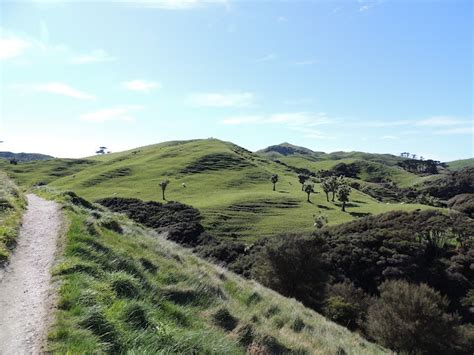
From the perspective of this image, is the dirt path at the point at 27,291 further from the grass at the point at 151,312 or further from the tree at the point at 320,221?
the tree at the point at 320,221

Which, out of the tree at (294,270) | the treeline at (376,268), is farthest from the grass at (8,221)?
the tree at (294,270)

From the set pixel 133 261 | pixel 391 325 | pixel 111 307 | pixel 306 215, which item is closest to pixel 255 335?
pixel 111 307

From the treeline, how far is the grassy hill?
11732mm

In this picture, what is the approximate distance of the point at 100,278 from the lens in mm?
9773

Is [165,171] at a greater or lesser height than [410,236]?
greater

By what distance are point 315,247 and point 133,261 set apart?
1365 inches

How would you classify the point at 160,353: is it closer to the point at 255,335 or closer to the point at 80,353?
the point at 80,353

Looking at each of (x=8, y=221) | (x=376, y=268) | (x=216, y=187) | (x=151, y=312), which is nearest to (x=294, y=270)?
(x=376, y=268)

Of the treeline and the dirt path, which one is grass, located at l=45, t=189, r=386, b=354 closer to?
the dirt path

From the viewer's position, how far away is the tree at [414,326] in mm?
31766

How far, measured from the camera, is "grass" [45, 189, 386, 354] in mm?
7090

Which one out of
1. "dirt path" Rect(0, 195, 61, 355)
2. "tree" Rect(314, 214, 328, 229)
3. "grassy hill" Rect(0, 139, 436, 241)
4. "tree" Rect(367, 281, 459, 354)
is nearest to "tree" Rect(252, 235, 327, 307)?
"tree" Rect(367, 281, 459, 354)

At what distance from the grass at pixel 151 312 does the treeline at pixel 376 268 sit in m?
13.8

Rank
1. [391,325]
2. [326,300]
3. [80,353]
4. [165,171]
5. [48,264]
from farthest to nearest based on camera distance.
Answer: [165,171] < [326,300] < [391,325] < [48,264] < [80,353]
